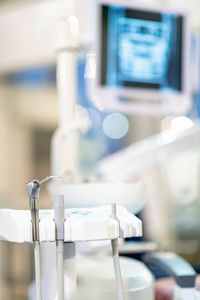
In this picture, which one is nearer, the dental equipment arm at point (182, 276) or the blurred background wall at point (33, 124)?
the dental equipment arm at point (182, 276)

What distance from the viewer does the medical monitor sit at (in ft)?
4.10

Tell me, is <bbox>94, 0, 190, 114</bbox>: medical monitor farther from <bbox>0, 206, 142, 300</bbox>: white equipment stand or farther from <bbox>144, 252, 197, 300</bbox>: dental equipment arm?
<bbox>0, 206, 142, 300</bbox>: white equipment stand

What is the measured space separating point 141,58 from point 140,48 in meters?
0.03

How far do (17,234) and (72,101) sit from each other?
626 millimetres

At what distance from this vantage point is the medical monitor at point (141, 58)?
49.3 inches

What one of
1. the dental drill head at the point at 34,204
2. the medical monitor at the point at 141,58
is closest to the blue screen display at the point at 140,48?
the medical monitor at the point at 141,58

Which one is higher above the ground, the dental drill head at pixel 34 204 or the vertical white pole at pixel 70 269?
the dental drill head at pixel 34 204

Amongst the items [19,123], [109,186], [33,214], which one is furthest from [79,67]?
[19,123]

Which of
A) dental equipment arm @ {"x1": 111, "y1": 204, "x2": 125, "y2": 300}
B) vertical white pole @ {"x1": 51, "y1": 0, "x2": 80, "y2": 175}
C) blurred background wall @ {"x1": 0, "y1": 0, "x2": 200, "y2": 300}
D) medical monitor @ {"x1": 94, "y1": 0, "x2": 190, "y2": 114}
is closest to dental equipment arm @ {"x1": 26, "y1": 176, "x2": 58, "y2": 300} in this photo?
dental equipment arm @ {"x1": 111, "y1": 204, "x2": 125, "y2": 300}

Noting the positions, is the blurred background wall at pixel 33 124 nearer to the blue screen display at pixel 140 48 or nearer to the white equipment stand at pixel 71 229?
the blue screen display at pixel 140 48

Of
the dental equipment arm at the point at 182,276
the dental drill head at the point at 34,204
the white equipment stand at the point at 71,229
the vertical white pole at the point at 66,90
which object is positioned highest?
the vertical white pole at the point at 66,90

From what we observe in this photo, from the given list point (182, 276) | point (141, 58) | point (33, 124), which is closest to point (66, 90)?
point (141, 58)

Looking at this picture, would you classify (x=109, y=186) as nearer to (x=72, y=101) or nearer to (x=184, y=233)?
(x=72, y=101)

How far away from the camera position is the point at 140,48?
4.17 ft
